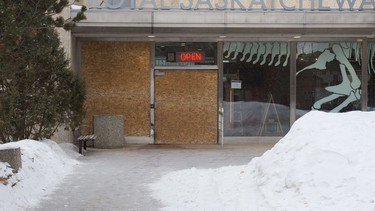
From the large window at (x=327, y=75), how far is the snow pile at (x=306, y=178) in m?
8.37

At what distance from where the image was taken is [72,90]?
1323 centimetres

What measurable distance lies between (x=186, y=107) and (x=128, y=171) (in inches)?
233

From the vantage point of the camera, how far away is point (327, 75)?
1756cm

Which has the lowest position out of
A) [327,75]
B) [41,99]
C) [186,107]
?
[186,107]

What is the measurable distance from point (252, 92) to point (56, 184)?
8.76 m

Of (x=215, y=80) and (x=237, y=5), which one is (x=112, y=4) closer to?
(x=237, y=5)

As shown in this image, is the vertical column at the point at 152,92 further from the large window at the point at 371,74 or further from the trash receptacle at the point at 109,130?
the large window at the point at 371,74

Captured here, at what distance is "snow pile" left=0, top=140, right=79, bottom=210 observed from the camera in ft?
26.7

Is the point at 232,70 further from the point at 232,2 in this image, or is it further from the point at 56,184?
the point at 56,184

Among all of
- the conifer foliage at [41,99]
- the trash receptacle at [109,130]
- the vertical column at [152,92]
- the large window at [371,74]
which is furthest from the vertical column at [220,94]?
the conifer foliage at [41,99]

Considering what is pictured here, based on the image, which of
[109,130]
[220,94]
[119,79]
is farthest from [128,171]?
[220,94]

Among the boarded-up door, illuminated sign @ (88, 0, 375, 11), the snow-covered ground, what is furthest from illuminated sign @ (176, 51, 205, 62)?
the snow-covered ground

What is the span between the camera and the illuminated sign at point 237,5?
1545cm

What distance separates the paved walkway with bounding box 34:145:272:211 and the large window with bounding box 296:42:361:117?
8.31 ft
